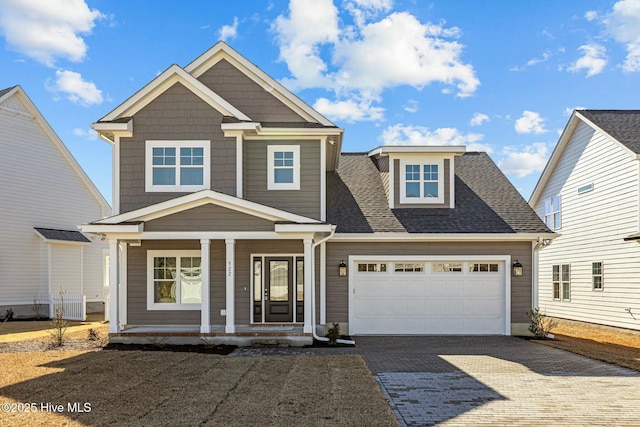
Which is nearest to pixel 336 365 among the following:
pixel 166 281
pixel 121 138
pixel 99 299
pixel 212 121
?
pixel 166 281

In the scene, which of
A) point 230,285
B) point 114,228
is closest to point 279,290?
point 230,285

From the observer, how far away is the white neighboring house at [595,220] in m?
16.6

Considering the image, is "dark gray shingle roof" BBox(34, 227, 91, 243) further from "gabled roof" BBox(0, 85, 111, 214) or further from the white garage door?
the white garage door

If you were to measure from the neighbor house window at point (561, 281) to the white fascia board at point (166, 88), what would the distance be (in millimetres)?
14410

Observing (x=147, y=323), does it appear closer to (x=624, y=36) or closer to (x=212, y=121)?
(x=212, y=121)

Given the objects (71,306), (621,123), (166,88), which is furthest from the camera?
(71,306)

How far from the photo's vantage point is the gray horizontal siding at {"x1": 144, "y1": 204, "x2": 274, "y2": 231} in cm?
1314

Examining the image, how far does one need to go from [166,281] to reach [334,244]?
4.88 m

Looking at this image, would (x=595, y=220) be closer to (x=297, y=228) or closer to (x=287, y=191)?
(x=287, y=191)

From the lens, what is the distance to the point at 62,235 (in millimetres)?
21719

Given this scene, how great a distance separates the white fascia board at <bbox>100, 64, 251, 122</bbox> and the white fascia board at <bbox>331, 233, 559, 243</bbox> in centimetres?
450

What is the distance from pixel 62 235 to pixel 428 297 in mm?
15382

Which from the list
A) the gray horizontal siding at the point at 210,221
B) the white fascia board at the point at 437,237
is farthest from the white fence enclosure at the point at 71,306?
the white fascia board at the point at 437,237

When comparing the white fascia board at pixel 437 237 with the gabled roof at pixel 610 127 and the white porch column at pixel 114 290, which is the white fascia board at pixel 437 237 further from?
the white porch column at pixel 114 290
